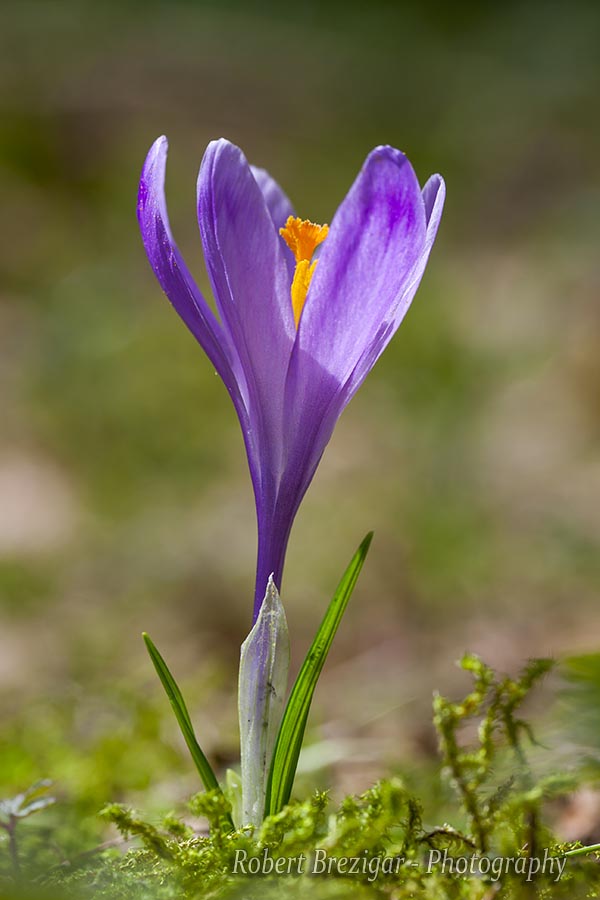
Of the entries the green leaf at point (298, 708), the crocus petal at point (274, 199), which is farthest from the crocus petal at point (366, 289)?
the crocus petal at point (274, 199)

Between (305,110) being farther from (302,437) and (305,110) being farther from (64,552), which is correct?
(302,437)

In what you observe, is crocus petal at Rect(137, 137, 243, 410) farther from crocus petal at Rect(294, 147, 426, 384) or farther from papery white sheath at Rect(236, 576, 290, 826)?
papery white sheath at Rect(236, 576, 290, 826)

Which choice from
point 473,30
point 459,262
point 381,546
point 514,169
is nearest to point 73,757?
point 381,546

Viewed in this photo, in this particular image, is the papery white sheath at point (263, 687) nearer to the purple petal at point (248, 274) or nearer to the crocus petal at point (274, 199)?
the purple petal at point (248, 274)

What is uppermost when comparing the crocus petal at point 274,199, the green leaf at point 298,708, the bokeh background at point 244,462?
the bokeh background at point 244,462

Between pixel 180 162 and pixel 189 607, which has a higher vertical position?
pixel 180 162

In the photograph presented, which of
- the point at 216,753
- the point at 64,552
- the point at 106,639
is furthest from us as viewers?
the point at 64,552
